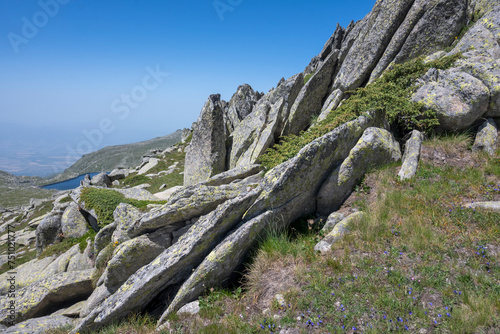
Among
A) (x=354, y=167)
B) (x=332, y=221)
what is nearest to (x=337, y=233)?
(x=332, y=221)

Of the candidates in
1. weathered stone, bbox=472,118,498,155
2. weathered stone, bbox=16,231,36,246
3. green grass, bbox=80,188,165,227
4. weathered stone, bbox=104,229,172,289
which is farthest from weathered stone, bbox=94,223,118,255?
weathered stone, bbox=16,231,36,246

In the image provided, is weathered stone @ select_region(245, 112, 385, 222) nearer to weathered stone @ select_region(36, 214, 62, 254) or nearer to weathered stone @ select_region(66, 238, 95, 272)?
weathered stone @ select_region(66, 238, 95, 272)

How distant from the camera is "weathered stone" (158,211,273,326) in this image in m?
7.81

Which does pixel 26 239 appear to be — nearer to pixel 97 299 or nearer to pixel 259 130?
pixel 97 299

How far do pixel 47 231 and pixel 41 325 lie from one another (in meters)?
12.4

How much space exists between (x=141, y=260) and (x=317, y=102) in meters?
19.2

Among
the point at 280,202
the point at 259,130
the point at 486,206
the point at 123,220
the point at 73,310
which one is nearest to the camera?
the point at 486,206

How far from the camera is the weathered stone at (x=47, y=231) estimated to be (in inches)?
755

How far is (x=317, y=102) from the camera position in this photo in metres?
22.0

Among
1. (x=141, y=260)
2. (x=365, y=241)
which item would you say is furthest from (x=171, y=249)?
(x=365, y=241)

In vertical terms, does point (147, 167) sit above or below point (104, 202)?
above

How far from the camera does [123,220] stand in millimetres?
12586

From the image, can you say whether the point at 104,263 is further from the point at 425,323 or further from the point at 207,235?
the point at 425,323

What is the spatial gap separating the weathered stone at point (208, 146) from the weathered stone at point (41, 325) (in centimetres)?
1179
